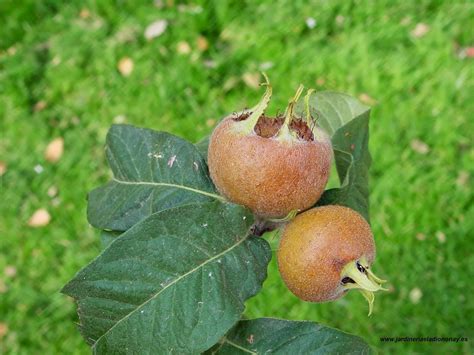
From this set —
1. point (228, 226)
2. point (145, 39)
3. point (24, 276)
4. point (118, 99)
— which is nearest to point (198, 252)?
point (228, 226)

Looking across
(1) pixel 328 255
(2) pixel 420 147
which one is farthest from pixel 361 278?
(2) pixel 420 147

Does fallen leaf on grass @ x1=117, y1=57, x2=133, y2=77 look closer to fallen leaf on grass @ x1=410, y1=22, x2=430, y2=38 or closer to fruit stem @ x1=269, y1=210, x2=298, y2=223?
fallen leaf on grass @ x1=410, y1=22, x2=430, y2=38

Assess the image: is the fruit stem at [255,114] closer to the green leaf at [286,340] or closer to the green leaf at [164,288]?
the green leaf at [164,288]

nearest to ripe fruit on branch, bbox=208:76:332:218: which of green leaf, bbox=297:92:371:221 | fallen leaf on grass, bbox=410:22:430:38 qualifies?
green leaf, bbox=297:92:371:221

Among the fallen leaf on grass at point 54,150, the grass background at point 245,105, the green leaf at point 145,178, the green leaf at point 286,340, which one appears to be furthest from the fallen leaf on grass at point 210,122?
the green leaf at point 286,340

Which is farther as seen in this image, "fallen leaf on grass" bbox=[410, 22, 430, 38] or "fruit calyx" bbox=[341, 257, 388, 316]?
"fallen leaf on grass" bbox=[410, 22, 430, 38]

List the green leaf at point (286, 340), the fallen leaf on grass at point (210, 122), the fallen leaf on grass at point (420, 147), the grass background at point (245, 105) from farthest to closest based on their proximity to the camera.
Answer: the fallen leaf on grass at point (210, 122)
the fallen leaf on grass at point (420, 147)
the grass background at point (245, 105)
the green leaf at point (286, 340)

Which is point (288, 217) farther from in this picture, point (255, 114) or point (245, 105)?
point (245, 105)
